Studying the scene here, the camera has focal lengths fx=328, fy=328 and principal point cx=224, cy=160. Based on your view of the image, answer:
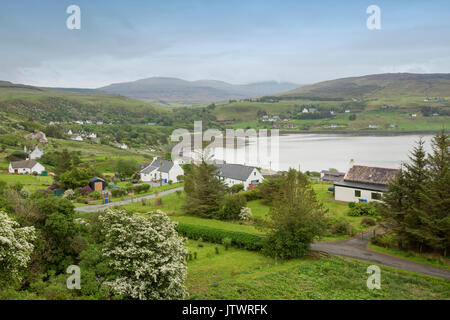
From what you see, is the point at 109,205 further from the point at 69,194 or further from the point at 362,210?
the point at 362,210

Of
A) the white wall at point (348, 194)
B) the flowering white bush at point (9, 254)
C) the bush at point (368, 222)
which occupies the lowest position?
the bush at point (368, 222)

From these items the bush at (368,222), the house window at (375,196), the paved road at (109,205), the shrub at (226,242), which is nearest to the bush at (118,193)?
the paved road at (109,205)

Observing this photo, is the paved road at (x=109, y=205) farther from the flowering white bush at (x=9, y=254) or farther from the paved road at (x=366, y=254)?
the paved road at (x=366, y=254)

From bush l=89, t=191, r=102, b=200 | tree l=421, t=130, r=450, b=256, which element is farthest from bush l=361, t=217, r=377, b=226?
bush l=89, t=191, r=102, b=200

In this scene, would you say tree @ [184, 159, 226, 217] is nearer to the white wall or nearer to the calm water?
the white wall
